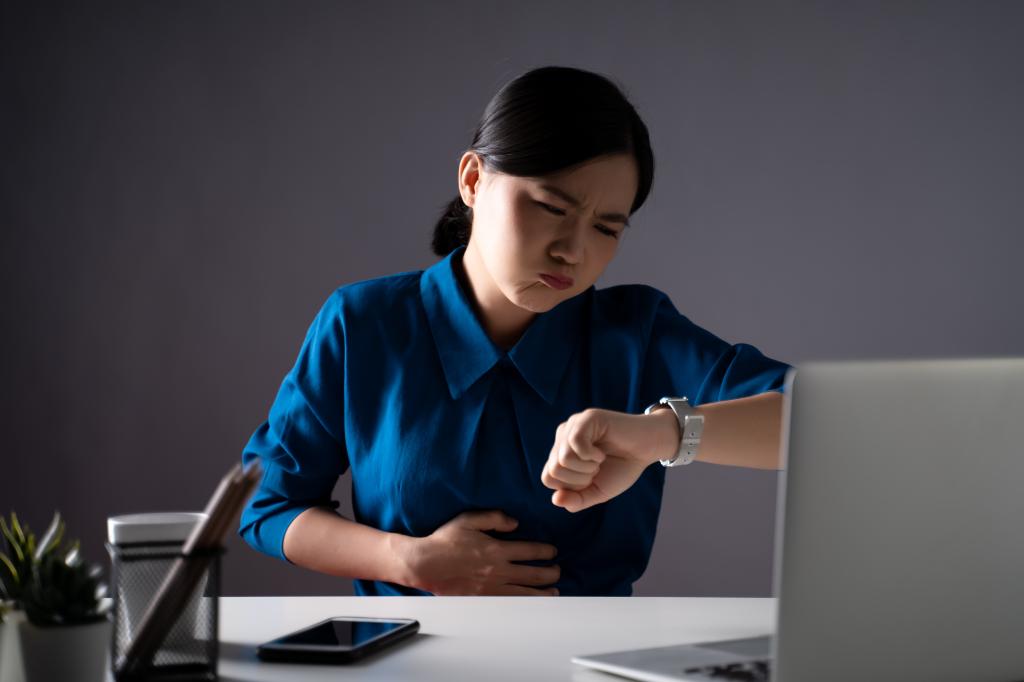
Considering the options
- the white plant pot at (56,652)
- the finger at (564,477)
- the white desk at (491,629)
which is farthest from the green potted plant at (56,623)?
the finger at (564,477)

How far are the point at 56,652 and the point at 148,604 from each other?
6 centimetres

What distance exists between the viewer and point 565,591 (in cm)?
140

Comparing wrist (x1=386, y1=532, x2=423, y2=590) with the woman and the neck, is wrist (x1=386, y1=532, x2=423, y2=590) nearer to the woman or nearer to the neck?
the woman

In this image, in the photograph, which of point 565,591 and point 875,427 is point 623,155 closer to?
point 565,591

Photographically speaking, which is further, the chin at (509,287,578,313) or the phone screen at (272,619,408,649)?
the chin at (509,287,578,313)

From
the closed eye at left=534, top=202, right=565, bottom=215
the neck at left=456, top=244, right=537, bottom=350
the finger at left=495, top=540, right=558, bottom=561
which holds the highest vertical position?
the closed eye at left=534, top=202, right=565, bottom=215

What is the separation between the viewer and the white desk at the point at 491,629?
0.81m

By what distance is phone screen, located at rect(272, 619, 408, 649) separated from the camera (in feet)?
2.79

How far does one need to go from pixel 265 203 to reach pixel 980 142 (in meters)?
1.88

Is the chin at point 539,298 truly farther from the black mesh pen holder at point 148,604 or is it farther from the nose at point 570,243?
the black mesh pen holder at point 148,604

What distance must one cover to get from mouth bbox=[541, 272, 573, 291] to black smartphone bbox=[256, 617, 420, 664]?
513 millimetres

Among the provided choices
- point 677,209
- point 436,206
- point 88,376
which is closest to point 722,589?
point 677,209

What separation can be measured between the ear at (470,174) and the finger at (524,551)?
465 millimetres

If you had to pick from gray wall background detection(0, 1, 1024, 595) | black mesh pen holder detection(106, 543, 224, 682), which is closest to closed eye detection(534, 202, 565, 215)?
black mesh pen holder detection(106, 543, 224, 682)
